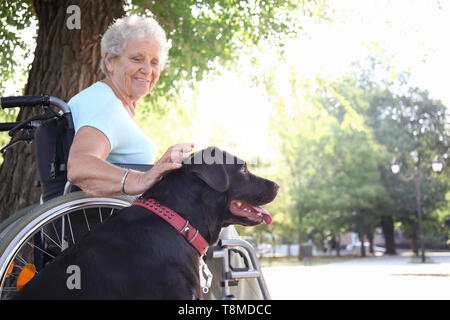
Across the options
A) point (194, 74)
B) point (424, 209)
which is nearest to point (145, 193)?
point (194, 74)

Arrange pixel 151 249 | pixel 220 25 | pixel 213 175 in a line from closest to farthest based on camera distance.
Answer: pixel 151 249 → pixel 213 175 → pixel 220 25

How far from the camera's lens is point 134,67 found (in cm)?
314

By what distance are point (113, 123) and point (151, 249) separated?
0.88 metres

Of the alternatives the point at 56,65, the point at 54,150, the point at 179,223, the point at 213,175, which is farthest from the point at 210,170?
the point at 56,65

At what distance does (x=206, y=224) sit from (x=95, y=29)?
13.8 ft

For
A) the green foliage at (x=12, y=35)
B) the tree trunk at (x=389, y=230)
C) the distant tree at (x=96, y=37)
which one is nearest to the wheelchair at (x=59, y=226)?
the distant tree at (x=96, y=37)

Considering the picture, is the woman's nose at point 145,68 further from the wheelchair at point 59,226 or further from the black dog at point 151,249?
the black dog at point 151,249

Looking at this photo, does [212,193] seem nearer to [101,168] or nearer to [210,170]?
[210,170]

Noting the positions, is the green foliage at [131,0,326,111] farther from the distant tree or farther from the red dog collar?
the red dog collar

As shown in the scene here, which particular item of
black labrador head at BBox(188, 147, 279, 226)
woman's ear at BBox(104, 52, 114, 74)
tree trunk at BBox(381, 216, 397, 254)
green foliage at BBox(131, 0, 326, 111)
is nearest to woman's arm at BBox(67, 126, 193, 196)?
black labrador head at BBox(188, 147, 279, 226)

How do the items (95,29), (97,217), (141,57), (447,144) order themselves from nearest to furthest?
(97,217), (141,57), (95,29), (447,144)

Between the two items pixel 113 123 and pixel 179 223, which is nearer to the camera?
pixel 179 223

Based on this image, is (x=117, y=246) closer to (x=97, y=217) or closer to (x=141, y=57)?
(x=97, y=217)
